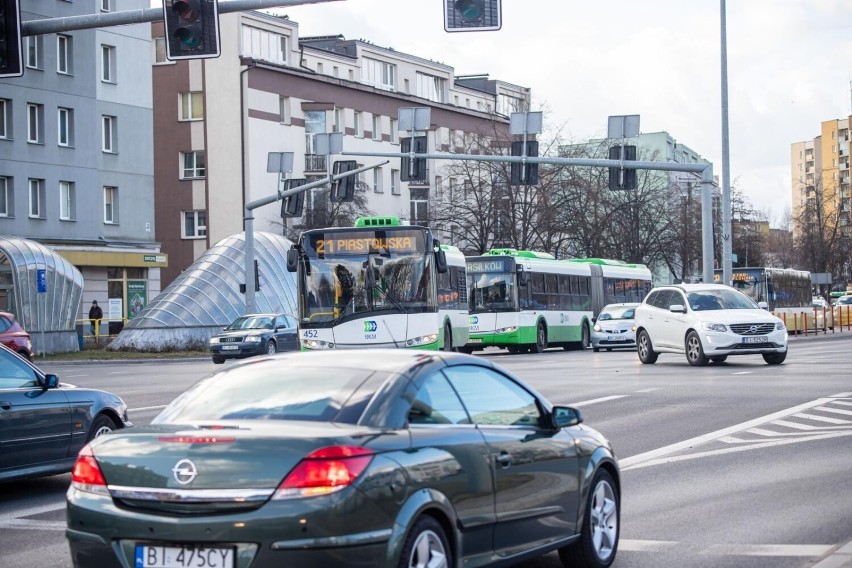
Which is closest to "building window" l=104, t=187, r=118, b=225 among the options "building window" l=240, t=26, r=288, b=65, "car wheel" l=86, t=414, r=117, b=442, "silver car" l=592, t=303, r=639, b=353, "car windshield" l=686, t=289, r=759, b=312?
"building window" l=240, t=26, r=288, b=65

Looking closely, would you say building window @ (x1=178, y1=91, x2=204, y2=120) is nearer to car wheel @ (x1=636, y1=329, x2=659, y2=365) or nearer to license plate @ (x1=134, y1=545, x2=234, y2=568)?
car wheel @ (x1=636, y1=329, x2=659, y2=365)

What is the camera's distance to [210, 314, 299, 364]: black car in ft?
136

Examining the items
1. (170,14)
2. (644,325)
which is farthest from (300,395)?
(644,325)

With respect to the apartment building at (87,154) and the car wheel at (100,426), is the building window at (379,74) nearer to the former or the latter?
the apartment building at (87,154)

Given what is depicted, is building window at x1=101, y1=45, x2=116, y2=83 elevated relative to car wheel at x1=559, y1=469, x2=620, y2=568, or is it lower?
elevated

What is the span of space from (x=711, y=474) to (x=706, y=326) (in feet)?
58.6

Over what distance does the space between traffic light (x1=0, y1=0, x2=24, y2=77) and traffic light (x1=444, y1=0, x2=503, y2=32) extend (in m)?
5.01

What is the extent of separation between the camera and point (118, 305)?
185ft

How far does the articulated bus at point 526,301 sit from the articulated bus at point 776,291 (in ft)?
40.4

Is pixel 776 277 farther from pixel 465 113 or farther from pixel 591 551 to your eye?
pixel 591 551

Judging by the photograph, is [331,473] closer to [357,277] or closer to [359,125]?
[357,277]

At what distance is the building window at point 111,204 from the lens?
197 ft

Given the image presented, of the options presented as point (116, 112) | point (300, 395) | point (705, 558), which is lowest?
point (705, 558)

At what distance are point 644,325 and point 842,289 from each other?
112210 millimetres
